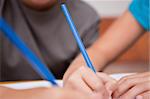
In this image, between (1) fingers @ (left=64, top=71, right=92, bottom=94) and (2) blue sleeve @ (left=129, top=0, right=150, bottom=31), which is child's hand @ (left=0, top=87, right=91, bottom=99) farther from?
(2) blue sleeve @ (left=129, top=0, right=150, bottom=31)

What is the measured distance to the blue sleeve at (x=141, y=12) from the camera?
750 millimetres

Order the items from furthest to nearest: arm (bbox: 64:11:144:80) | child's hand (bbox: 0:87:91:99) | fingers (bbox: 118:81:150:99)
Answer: arm (bbox: 64:11:144:80) < fingers (bbox: 118:81:150:99) < child's hand (bbox: 0:87:91:99)

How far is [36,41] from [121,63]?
926 mm

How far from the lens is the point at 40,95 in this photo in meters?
0.37

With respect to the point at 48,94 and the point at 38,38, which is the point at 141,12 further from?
the point at 48,94

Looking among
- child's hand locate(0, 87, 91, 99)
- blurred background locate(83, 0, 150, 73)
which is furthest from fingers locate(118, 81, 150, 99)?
blurred background locate(83, 0, 150, 73)

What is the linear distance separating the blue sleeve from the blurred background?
567mm

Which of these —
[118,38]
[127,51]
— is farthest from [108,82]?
[127,51]

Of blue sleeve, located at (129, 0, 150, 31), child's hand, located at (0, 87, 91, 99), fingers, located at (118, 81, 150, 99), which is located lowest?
blue sleeve, located at (129, 0, 150, 31)

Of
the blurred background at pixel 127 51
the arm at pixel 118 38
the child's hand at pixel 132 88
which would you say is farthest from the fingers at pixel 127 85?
the blurred background at pixel 127 51

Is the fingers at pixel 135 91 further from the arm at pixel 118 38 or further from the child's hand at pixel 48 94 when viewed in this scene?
the arm at pixel 118 38

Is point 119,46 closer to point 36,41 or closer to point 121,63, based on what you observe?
point 36,41

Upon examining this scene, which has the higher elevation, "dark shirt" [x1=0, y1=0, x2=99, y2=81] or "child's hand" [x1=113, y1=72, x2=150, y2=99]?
"child's hand" [x1=113, y1=72, x2=150, y2=99]

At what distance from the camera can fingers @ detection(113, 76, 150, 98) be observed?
47cm
